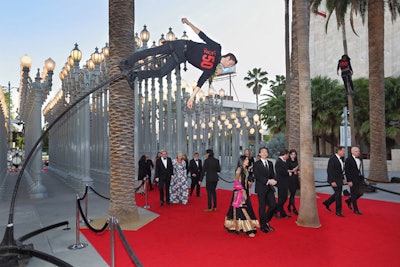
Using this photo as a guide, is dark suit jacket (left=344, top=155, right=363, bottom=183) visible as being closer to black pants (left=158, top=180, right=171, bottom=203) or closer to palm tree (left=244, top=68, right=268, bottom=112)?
black pants (left=158, top=180, right=171, bottom=203)

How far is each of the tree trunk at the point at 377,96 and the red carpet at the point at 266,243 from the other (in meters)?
8.47

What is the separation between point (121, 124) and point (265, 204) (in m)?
4.07

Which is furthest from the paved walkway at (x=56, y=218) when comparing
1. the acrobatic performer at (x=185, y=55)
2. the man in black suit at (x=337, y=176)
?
the man in black suit at (x=337, y=176)

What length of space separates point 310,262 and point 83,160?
1122 cm

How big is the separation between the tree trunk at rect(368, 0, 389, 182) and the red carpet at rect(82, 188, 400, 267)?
847cm

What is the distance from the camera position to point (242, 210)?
7.13 metres

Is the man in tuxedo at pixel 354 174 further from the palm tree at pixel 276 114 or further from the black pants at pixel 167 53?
the palm tree at pixel 276 114

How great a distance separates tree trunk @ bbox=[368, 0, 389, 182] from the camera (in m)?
16.9

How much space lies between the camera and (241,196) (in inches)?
281

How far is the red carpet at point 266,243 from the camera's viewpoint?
553 cm

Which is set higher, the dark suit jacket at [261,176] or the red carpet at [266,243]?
the dark suit jacket at [261,176]

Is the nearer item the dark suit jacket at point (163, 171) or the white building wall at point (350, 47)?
the dark suit jacket at point (163, 171)

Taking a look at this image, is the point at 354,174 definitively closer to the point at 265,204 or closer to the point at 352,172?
the point at 352,172

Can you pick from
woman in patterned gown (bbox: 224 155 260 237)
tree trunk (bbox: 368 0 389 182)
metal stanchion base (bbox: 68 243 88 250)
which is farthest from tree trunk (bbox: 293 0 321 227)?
tree trunk (bbox: 368 0 389 182)
